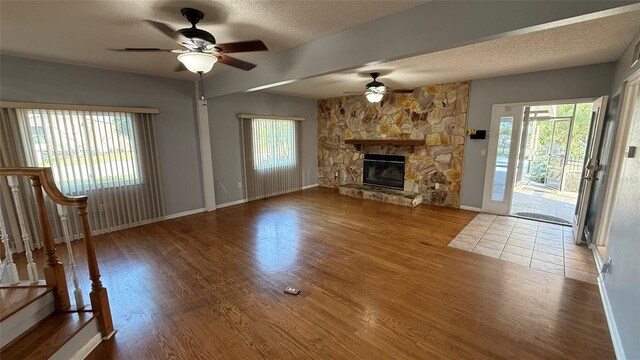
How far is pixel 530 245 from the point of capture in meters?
3.48

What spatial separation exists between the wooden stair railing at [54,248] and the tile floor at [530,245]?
378 cm

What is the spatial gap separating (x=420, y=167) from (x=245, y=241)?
3950mm

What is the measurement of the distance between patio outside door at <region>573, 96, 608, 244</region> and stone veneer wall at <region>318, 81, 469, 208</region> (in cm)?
173

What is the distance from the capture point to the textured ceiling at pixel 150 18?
2.05m

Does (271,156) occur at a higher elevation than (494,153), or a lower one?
lower

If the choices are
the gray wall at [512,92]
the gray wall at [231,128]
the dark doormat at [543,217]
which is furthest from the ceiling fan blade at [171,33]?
the dark doormat at [543,217]

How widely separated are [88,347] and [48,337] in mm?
247

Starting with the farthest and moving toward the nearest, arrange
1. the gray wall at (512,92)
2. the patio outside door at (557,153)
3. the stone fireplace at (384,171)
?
the patio outside door at (557,153)
the stone fireplace at (384,171)
the gray wall at (512,92)

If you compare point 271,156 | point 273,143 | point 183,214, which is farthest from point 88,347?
point 273,143

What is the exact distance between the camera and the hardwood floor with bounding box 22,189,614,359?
1.86m

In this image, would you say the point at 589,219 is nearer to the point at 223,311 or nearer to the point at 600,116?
the point at 600,116

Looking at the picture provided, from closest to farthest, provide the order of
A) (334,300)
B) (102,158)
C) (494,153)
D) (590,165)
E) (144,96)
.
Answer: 1. (334,300)
2. (590,165)
3. (102,158)
4. (144,96)
5. (494,153)

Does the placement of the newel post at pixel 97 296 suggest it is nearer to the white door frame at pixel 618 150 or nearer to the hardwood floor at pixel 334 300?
the hardwood floor at pixel 334 300

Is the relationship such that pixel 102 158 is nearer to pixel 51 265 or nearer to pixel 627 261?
pixel 51 265
